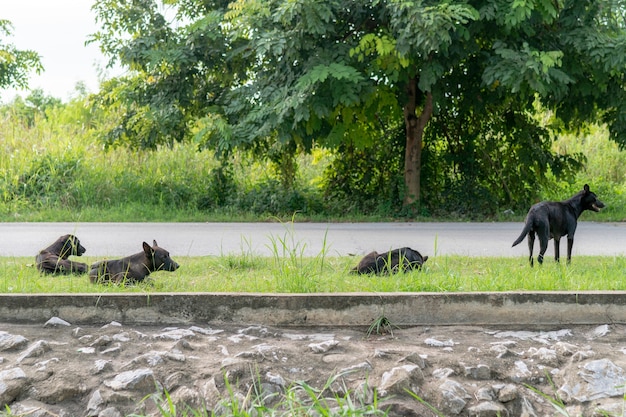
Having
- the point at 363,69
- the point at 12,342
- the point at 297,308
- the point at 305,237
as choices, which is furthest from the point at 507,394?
the point at 363,69

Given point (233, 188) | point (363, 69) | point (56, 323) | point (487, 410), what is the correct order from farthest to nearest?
point (233, 188) < point (363, 69) < point (56, 323) < point (487, 410)

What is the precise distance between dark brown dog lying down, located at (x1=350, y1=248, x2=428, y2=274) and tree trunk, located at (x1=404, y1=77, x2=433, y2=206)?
30.0 feet

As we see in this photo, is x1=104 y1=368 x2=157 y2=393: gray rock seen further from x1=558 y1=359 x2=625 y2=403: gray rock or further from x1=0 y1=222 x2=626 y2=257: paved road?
x1=0 y1=222 x2=626 y2=257: paved road

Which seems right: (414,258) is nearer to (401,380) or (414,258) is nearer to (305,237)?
(401,380)

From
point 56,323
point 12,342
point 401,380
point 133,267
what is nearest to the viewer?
point 401,380

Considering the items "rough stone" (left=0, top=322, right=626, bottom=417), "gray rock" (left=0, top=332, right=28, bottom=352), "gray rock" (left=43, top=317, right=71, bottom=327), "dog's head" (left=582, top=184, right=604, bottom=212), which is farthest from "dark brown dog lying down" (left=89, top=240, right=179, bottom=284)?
"dog's head" (left=582, top=184, right=604, bottom=212)

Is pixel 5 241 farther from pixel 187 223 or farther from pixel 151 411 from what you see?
pixel 151 411

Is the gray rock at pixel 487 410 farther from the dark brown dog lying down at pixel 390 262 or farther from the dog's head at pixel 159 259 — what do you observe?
the dog's head at pixel 159 259

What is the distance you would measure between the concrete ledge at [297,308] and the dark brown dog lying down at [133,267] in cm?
110

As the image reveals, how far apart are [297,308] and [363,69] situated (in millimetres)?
9427

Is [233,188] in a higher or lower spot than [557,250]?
higher

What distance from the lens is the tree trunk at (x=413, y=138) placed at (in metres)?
16.9

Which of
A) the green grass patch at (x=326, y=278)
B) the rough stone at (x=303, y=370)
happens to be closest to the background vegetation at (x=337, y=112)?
the green grass patch at (x=326, y=278)

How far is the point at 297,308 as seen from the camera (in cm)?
597
